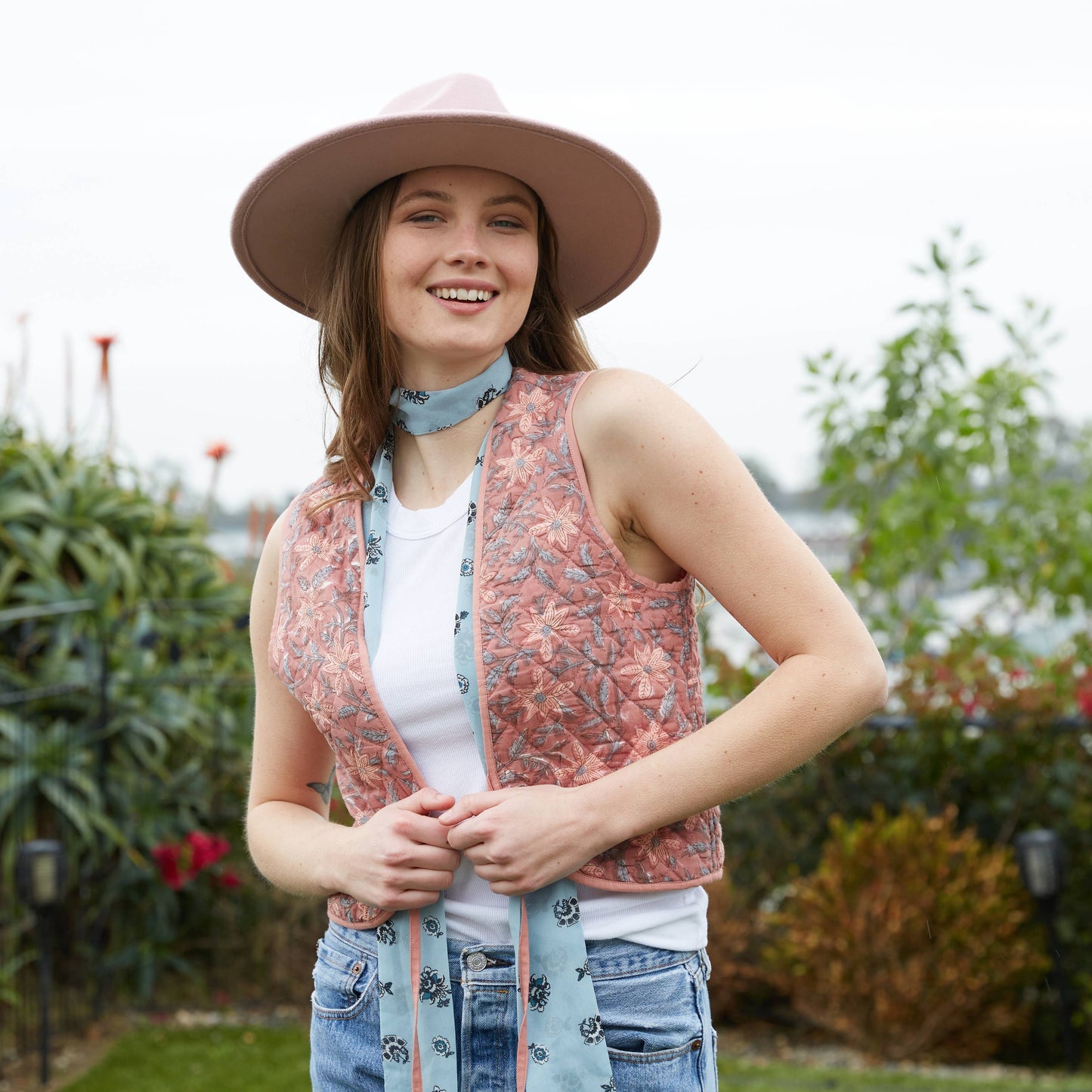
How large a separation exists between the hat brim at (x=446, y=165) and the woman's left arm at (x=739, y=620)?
328 mm

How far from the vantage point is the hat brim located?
1490 millimetres

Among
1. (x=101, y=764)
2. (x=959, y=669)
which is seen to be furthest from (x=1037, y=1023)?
(x=101, y=764)

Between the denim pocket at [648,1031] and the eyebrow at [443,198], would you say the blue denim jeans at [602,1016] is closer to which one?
the denim pocket at [648,1031]

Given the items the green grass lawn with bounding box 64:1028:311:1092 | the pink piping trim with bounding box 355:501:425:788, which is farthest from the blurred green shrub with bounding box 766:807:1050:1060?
the pink piping trim with bounding box 355:501:425:788

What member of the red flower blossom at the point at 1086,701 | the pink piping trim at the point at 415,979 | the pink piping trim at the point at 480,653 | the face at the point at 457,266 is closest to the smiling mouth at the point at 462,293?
the face at the point at 457,266

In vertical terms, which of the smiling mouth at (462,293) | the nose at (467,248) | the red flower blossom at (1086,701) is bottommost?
the red flower blossom at (1086,701)

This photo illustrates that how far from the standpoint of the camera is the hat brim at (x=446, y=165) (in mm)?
1490

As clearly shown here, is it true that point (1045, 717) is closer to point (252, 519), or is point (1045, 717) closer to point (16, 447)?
point (252, 519)

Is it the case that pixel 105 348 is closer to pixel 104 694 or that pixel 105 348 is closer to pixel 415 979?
pixel 104 694

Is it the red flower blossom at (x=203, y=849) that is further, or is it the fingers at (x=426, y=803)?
the red flower blossom at (x=203, y=849)

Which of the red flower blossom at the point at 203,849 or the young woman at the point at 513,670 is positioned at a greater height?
the young woman at the point at 513,670

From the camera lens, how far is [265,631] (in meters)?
1.68

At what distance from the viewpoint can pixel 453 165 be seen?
5.01ft

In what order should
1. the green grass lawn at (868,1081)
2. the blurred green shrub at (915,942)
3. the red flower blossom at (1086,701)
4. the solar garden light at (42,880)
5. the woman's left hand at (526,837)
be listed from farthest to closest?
the red flower blossom at (1086,701) < the blurred green shrub at (915,942) < the green grass lawn at (868,1081) < the solar garden light at (42,880) < the woman's left hand at (526,837)
